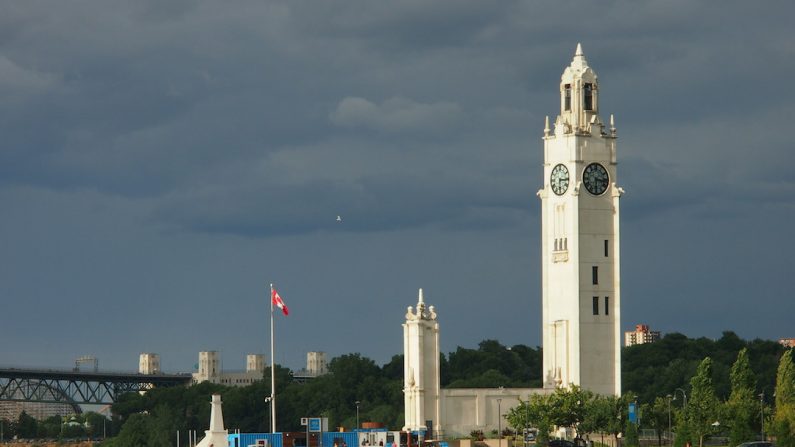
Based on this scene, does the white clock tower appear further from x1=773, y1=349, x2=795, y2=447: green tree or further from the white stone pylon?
the white stone pylon

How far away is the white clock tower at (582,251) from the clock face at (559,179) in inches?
3.2

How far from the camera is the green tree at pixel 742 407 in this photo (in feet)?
392

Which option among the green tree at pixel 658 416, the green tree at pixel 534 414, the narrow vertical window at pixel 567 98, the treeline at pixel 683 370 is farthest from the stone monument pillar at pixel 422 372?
the treeline at pixel 683 370

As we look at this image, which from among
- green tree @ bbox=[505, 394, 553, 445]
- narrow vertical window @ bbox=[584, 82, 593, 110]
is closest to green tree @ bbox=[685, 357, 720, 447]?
green tree @ bbox=[505, 394, 553, 445]

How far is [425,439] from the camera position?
4983 inches

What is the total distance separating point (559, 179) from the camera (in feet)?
458

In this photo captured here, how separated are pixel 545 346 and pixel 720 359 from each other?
5800 centimetres

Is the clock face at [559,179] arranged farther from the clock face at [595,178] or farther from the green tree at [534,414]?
the green tree at [534,414]

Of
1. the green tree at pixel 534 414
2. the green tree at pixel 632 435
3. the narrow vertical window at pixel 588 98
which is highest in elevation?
the narrow vertical window at pixel 588 98

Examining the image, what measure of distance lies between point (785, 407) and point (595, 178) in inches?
1060

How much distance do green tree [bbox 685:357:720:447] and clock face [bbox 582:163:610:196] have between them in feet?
63.9

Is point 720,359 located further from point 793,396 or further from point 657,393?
point 793,396

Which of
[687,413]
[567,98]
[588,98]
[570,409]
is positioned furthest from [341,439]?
[588,98]

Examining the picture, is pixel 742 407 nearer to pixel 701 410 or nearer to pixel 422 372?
pixel 701 410
